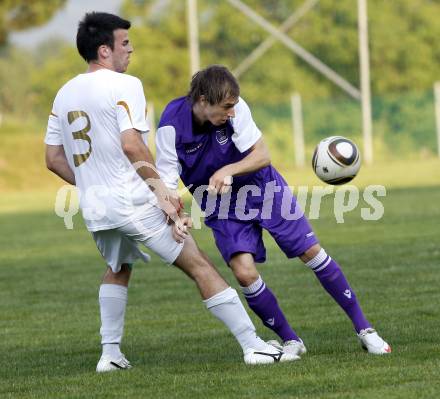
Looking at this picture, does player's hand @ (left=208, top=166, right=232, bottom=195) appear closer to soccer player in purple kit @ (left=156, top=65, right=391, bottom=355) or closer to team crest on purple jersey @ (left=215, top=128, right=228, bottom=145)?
soccer player in purple kit @ (left=156, top=65, right=391, bottom=355)

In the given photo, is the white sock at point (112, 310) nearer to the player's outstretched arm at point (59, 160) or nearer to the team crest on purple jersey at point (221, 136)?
the player's outstretched arm at point (59, 160)

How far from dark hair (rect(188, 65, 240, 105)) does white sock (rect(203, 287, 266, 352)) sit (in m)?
1.09

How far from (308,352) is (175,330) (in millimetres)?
1574

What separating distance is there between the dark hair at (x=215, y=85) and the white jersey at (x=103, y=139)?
37 cm

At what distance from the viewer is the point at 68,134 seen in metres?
6.42

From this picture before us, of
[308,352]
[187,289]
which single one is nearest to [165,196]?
[308,352]

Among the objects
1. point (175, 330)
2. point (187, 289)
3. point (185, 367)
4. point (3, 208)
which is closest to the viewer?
point (185, 367)

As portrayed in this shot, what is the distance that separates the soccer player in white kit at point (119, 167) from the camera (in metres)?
6.23

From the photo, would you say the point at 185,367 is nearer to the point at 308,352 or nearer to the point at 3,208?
the point at 308,352

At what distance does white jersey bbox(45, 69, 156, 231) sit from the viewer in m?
6.23

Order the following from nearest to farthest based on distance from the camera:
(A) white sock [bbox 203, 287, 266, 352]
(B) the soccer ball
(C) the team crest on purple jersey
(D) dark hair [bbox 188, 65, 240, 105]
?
1. (D) dark hair [bbox 188, 65, 240, 105]
2. (A) white sock [bbox 203, 287, 266, 352]
3. (C) the team crest on purple jersey
4. (B) the soccer ball

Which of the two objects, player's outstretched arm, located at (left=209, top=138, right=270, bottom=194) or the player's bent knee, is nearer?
player's outstretched arm, located at (left=209, top=138, right=270, bottom=194)

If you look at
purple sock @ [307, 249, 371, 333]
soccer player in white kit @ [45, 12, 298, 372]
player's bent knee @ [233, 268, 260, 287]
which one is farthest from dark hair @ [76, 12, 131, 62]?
purple sock @ [307, 249, 371, 333]

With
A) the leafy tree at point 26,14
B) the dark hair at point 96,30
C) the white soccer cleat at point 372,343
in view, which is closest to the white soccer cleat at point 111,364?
the white soccer cleat at point 372,343
